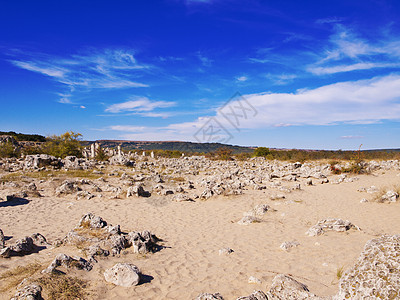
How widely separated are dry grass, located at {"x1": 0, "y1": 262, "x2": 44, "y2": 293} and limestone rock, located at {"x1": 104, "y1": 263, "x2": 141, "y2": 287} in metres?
1.12

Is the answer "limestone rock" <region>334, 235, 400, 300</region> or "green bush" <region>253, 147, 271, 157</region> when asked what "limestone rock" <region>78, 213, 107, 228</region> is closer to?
"limestone rock" <region>334, 235, 400, 300</region>

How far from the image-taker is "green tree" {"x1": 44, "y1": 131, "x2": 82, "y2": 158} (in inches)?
907

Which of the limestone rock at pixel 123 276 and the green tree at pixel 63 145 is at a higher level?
the green tree at pixel 63 145

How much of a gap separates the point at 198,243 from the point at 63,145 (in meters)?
22.0

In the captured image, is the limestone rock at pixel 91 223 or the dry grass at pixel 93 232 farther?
the limestone rock at pixel 91 223

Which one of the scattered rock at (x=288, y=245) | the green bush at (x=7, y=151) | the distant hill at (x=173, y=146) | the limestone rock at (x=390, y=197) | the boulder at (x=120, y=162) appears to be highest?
the distant hill at (x=173, y=146)

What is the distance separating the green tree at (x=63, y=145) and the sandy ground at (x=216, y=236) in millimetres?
14741

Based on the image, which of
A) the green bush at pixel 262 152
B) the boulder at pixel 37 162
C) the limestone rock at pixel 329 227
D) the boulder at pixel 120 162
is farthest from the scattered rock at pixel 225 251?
the green bush at pixel 262 152

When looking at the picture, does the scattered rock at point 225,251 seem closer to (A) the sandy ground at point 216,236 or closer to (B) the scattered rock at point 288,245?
(A) the sandy ground at point 216,236

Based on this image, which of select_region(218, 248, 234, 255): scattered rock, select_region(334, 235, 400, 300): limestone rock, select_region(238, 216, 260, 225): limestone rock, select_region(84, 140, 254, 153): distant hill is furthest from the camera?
select_region(84, 140, 254, 153): distant hill

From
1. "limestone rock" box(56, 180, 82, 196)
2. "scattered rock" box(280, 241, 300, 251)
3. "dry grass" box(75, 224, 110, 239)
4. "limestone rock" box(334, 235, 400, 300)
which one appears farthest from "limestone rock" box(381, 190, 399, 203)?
"limestone rock" box(56, 180, 82, 196)

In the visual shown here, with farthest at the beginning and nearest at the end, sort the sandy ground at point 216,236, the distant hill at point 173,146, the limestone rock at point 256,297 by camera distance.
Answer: the distant hill at point 173,146
the sandy ground at point 216,236
the limestone rock at point 256,297

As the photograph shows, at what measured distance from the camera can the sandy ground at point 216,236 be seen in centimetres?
395

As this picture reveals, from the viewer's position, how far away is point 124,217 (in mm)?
8273
